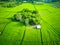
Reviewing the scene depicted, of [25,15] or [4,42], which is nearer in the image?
[4,42]

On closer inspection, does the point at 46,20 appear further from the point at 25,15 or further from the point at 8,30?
the point at 8,30

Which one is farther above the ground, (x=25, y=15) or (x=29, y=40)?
(x=25, y=15)

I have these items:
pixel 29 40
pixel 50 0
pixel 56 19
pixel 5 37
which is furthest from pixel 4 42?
pixel 50 0

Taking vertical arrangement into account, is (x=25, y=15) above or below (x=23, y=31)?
above

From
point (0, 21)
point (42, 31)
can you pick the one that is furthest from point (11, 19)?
point (42, 31)

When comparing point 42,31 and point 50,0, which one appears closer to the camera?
point 42,31

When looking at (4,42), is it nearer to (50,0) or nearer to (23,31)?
(23,31)

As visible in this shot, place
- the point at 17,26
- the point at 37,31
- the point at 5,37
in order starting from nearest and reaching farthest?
the point at 5,37, the point at 37,31, the point at 17,26

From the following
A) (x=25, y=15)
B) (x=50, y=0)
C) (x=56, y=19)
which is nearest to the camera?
(x=25, y=15)

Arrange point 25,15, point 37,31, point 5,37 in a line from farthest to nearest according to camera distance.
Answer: point 25,15 → point 37,31 → point 5,37
